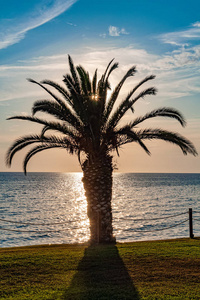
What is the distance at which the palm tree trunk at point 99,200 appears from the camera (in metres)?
14.4

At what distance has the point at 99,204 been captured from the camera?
14.4 m

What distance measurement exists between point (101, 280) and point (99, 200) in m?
6.02

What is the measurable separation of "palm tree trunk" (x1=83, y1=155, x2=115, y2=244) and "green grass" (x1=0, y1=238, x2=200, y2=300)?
189cm

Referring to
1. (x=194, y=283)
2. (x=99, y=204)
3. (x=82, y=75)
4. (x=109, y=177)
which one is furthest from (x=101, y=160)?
(x=194, y=283)

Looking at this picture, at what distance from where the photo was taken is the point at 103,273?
918 centimetres

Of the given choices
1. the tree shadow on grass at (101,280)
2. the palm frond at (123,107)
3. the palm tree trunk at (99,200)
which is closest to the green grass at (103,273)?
the tree shadow on grass at (101,280)

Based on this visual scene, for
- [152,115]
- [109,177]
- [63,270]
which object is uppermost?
[152,115]

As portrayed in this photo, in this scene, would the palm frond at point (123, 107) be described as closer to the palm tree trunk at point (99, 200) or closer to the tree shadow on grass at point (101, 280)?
the palm tree trunk at point (99, 200)

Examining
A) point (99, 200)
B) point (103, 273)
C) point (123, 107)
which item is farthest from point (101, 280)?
point (123, 107)

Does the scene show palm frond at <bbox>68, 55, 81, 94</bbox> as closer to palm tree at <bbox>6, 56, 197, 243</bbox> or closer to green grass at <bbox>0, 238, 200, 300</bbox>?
palm tree at <bbox>6, 56, 197, 243</bbox>

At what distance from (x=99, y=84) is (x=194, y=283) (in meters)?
9.44

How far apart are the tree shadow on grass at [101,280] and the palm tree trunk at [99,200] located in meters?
2.91

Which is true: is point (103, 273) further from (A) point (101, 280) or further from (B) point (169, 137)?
(B) point (169, 137)

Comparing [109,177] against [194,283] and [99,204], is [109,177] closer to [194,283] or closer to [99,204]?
[99,204]
